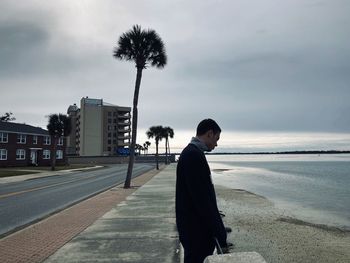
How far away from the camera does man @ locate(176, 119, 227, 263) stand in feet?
12.4

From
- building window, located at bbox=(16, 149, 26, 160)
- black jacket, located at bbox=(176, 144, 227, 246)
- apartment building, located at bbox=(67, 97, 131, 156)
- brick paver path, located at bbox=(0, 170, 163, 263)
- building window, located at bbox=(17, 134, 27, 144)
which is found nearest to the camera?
black jacket, located at bbox=(176, 144, 227, 246)

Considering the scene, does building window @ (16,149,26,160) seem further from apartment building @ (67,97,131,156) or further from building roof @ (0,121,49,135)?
apartment building @ (67,97,131,156)

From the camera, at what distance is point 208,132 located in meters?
4.08

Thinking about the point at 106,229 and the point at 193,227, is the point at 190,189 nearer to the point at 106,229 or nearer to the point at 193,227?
the point at 193,227

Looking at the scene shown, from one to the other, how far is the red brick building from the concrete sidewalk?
50034 millimetres

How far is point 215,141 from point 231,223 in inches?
389

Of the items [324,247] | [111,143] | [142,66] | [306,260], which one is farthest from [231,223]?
[111,143]

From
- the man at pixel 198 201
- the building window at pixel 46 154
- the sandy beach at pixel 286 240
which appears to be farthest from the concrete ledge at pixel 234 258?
the building window at pixel 46 154

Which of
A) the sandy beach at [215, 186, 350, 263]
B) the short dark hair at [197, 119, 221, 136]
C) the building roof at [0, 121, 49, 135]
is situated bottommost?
the sandy beach at [215, 186, 350, 263]

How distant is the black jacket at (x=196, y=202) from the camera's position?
149 inches

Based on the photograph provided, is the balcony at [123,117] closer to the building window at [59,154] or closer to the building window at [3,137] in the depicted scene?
the building window at [59,154]

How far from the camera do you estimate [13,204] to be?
1661cm

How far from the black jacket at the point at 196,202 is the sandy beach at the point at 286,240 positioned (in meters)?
5.16

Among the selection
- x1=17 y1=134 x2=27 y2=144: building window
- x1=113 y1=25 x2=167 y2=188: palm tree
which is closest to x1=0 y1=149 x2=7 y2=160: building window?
x1=17 y1=134 x2=27 y2=144: building window
